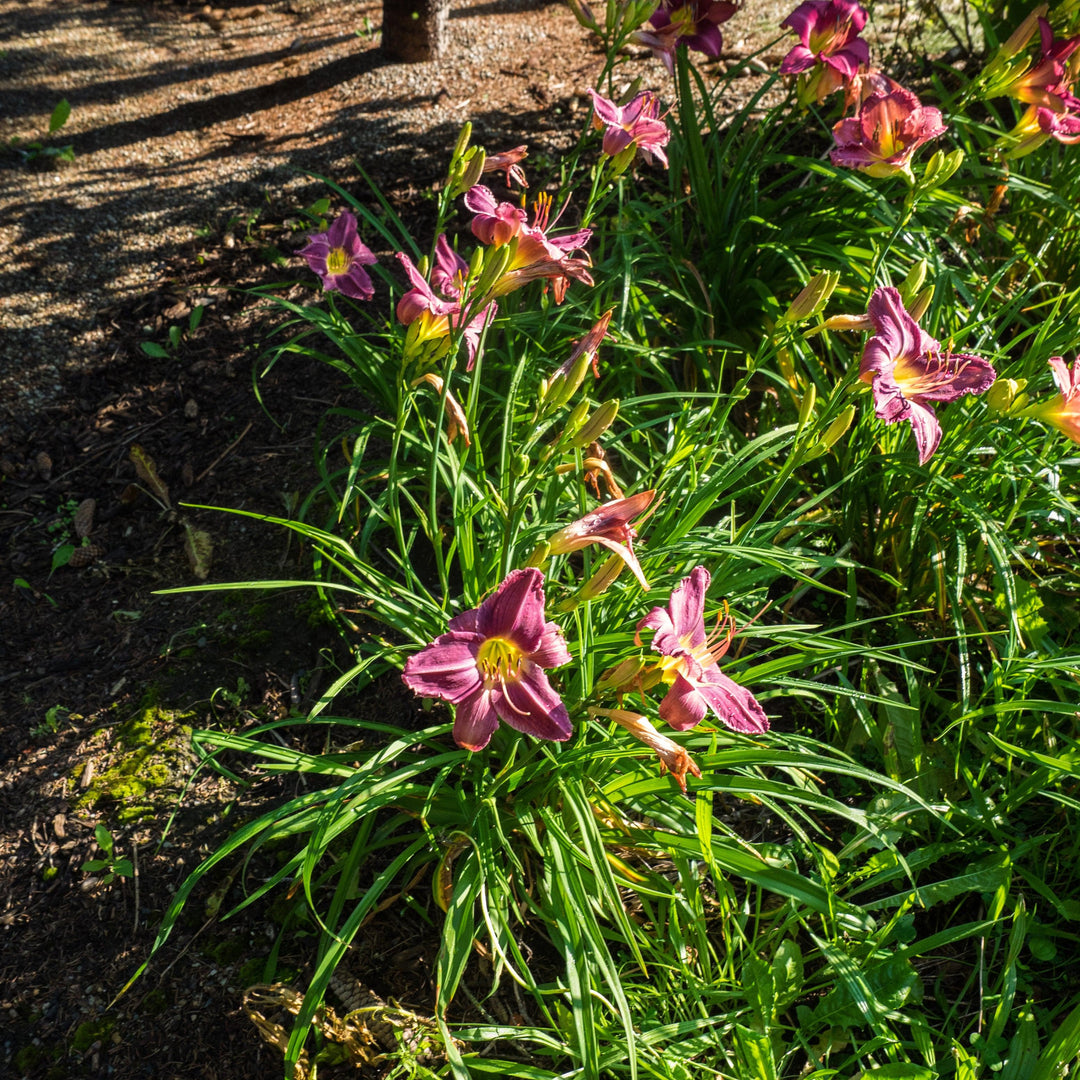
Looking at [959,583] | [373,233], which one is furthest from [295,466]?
[959,583]

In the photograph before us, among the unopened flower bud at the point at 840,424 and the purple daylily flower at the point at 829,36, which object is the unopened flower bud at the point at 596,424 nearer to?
the unopened flower bud at the point at 840,424

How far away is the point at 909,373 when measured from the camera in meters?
1.64

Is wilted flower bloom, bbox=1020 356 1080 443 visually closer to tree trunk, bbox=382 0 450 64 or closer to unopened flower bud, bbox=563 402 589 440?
unopened flower bud, bbox=563 402 589 440

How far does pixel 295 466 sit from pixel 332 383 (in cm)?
38

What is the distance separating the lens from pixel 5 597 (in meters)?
2.36

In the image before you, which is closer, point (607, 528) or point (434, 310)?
point (607, 528)

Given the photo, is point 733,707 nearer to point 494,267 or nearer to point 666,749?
point 666,749

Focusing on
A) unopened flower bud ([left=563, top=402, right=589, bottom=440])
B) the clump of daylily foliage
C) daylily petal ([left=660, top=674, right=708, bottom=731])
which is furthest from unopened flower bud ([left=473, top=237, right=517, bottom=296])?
daylily petal ([left=660, top=674, right=708, bottom=731])

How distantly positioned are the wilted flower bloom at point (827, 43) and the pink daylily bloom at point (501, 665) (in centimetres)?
172

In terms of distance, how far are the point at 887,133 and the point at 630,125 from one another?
1.93 ft

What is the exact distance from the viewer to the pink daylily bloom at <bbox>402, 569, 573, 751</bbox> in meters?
1.25

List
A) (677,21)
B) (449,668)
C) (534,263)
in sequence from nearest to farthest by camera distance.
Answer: (449,668)
(534,263)
(677,21)

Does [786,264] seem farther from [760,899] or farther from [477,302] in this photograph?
[760,899]

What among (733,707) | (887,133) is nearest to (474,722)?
(733,707)
